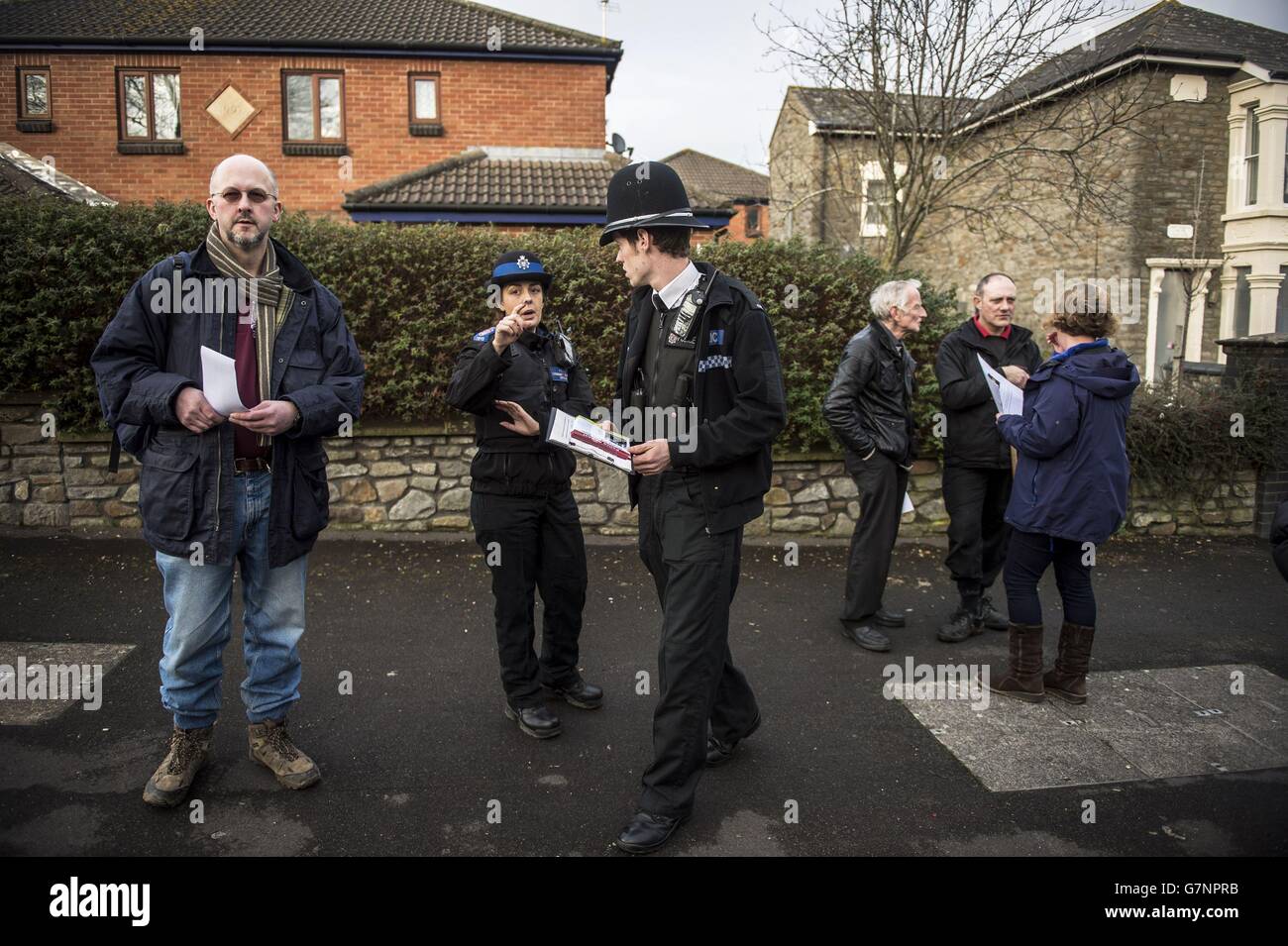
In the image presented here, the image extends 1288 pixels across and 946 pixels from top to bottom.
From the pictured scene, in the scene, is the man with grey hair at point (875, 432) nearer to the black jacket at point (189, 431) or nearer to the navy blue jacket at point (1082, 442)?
the navy blue jacket at point (1082, 442)

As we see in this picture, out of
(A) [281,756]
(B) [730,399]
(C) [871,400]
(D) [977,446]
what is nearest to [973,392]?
(D) [977,446]

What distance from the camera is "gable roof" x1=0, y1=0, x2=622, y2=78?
20.7 metres

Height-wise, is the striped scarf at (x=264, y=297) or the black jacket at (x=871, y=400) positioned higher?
the striped scarf at (x=264, y=297)

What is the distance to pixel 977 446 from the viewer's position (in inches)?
221

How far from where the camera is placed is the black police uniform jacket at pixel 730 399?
11.1ft

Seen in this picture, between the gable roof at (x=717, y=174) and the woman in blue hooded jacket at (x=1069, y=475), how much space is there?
40.4m

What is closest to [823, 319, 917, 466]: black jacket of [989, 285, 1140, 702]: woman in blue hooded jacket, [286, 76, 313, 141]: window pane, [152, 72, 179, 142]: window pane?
[989, 285, 1140, 702]: woman in blue hooded jacket

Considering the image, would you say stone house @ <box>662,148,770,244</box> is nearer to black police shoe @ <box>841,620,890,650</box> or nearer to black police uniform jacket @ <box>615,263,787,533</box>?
black police shoe @ <box>841,620,890,650</box>

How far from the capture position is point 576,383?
4672mm

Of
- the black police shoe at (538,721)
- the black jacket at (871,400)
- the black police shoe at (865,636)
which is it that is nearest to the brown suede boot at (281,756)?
the black police shoe at (538,721)

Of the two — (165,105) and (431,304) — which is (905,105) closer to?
(431,304)

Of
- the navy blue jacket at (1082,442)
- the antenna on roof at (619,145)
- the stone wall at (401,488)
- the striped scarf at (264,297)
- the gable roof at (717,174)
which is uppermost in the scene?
the gable roof at (717,174)

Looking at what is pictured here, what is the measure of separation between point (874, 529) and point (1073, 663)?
1.33 metres

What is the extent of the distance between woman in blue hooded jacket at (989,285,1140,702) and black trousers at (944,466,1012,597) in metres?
0.92
